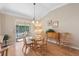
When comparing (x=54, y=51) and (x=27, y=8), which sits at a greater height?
(x=27, y=8)

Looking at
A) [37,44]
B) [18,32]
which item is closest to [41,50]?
[37,44]

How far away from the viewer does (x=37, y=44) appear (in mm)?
2125

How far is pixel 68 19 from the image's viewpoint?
2.01 metres

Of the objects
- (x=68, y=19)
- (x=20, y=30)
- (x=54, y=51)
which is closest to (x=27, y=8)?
A: (x=20, y=30)

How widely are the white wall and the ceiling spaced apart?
3.6 inches

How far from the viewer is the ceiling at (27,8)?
2.01 metres

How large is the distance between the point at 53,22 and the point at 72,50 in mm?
603

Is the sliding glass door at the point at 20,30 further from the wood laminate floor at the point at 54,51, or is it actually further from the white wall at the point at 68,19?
the white wall at the point at 68,19

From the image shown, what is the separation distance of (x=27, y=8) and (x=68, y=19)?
764 millimetres

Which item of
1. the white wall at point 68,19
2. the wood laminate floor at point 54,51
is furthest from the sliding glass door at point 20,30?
the white wall at point 68,19

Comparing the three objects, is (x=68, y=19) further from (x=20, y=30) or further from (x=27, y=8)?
(x=20, y=30)

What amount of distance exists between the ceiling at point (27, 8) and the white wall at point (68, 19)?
0.09 metres

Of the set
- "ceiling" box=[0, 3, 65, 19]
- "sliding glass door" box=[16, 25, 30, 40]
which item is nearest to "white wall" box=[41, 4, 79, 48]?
"ceiling" box=[0, 3, 65, 19]

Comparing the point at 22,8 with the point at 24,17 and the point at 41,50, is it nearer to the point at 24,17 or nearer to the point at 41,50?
the point at 24,17
